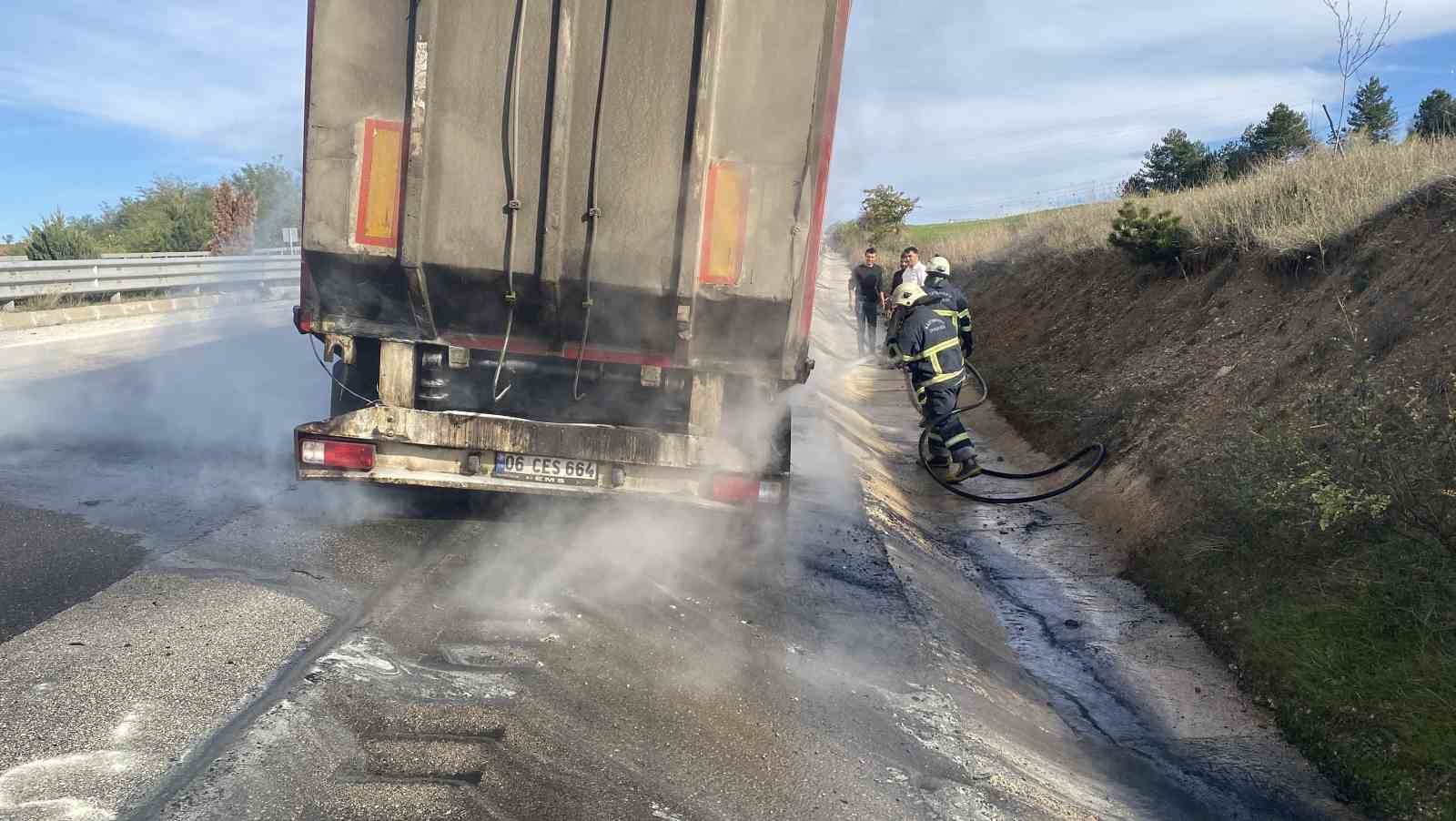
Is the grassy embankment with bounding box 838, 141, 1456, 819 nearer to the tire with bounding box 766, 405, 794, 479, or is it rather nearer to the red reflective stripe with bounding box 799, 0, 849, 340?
the tire with bounding box 766, 405, 794, 479

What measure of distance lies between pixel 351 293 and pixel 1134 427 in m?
6.42

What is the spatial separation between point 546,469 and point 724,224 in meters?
1.66

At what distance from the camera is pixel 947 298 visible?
8.55 meters

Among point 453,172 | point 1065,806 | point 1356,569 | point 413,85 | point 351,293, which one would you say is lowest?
point 1065,806

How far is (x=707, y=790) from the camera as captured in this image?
11.2 feet

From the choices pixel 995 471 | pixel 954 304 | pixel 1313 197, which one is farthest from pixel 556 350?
pixel 1313 197

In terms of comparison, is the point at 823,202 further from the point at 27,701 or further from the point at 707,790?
the point at 27,701

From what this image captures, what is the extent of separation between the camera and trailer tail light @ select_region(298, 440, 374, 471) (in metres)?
5.63

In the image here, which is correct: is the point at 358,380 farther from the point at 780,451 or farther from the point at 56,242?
the point at 56,242

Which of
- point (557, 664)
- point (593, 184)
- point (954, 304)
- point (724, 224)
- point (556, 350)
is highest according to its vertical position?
point (593, 184)

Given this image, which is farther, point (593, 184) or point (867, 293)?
point (867, 293)

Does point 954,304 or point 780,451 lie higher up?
point 954,304

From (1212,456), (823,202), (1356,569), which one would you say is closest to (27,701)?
(823,202)

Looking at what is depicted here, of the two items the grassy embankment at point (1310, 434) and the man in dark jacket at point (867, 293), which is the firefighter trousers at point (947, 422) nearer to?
the grassy embankment at point (1310, 434)
